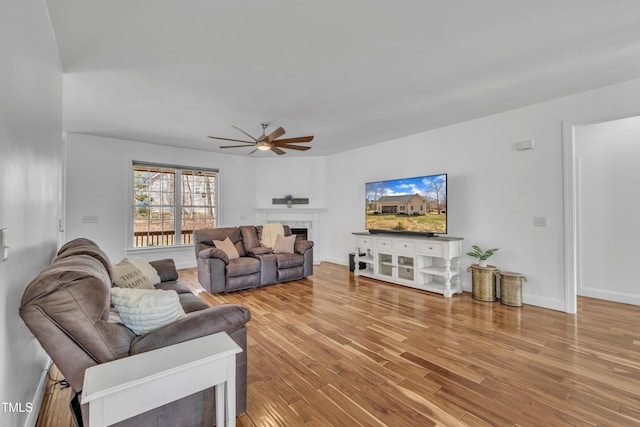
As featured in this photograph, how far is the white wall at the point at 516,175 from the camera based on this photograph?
3.39m

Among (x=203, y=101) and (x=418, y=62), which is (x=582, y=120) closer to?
(x=418, y=62)

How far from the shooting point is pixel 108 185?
5223 mm

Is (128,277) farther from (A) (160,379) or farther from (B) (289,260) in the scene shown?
(B) (289,260)

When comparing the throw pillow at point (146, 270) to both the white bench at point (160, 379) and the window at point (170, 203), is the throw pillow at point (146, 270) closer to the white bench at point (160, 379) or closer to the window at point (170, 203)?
the white bench at point (160, 379)

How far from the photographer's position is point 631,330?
2.86 metres

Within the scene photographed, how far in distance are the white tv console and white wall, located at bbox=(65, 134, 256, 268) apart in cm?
386

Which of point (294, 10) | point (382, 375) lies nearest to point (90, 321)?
point (382, 375)

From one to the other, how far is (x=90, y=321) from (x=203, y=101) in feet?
9.54

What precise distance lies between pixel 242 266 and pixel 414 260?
105 inches

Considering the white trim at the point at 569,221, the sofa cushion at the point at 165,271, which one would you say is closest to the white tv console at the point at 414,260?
the white trim at the point at 569,221

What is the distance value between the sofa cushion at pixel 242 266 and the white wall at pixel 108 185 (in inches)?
89.7

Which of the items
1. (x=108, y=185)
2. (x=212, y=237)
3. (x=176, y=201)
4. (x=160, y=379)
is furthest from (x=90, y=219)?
(x=160, y=379)

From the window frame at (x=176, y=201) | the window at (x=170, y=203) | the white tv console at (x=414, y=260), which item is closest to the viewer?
the white tv console at (x=414, y=260)

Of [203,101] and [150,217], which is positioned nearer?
[203,101]
